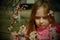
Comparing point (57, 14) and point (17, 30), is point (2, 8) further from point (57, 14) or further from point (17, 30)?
point (57, 14)

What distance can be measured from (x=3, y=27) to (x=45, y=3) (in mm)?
390

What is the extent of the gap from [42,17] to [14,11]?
231 mm

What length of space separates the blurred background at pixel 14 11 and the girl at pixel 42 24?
0.04m

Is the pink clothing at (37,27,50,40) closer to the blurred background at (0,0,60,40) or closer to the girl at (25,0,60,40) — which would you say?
the girl at (25,0,60,40)

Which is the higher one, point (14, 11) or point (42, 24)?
point (14, 11)

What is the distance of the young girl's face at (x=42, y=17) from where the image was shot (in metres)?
2.32

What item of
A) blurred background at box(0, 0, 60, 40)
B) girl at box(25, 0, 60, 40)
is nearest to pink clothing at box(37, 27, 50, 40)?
girl at box(25, 0, 60, 40)

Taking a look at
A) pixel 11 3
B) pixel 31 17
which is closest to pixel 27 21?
pixel 31 17

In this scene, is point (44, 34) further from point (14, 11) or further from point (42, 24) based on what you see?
point (14, 11)

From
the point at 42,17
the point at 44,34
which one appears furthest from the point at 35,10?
the point at 44,34

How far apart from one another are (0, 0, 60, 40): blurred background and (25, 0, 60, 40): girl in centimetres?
4

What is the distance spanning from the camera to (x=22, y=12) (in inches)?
91.3

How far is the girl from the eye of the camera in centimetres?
231

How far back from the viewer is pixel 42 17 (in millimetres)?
2318
